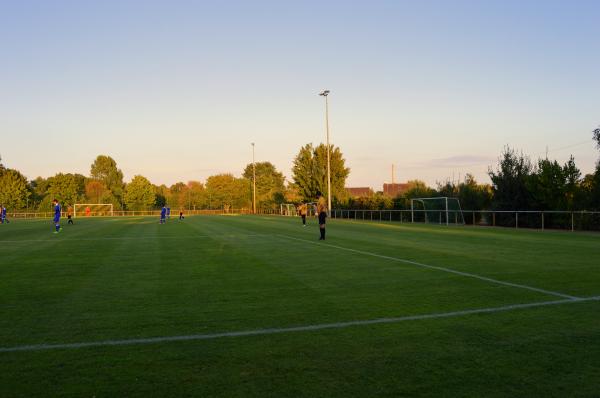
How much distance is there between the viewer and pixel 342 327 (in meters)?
5.60

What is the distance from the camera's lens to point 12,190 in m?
85.6

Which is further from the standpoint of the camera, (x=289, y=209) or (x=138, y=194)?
(x=138, y=194)

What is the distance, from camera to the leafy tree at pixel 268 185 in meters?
79.7

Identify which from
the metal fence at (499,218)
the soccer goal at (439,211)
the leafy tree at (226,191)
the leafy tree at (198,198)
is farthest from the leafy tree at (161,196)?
the soccer goal at (439,211)

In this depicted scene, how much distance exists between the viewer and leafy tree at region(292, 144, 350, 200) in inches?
2448

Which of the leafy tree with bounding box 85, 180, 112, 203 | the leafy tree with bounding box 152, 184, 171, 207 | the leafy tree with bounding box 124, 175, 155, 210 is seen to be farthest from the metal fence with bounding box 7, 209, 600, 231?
the leafy tree with bounding box 85, 180, 112, 203

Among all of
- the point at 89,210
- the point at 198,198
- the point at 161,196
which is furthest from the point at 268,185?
the point at 89,210

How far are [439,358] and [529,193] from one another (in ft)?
94.7

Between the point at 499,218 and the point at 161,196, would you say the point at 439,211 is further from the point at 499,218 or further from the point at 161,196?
the point at 161,196

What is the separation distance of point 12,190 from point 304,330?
9512cm

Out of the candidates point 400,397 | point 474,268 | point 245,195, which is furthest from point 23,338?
point 245,195

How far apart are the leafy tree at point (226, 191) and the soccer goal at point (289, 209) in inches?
1426

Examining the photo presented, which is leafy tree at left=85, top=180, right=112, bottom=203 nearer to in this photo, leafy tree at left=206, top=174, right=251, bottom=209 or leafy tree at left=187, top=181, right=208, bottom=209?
leafy tree at left=187, top=181, right=208, bottom=209

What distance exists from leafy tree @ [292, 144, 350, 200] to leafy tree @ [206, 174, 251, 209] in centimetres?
4329
